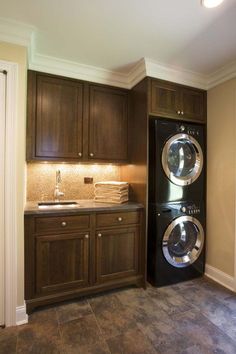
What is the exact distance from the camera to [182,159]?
2.36 meters

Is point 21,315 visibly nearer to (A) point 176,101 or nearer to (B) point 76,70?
(B) point 76,70

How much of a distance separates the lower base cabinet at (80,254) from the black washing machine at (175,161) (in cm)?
39

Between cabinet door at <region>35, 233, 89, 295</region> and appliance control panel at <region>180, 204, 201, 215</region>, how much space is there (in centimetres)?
Answer: 111

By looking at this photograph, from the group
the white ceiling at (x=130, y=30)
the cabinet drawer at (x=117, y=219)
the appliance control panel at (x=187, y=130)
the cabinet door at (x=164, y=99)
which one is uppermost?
the white ceiling at (x=130, y=30)

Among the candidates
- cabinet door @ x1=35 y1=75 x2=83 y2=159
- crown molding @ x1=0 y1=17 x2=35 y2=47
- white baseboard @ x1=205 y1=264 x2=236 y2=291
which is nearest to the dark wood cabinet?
cabinet door @ x1=35 y1=75 x2=83 y2=159

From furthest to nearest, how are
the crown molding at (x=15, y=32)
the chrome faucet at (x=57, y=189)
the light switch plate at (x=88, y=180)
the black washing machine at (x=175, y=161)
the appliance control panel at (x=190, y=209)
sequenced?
the light switch plate at (x=88, y=180) < the chrome faucet at (x=57, y=189) < the appliance control panel at (x=190, y=209) < the black washing machine at (x=175, y=161) < the crown molding at (x=15, y=32)

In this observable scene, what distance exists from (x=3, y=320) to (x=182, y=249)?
186cm

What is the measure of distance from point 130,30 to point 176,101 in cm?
93

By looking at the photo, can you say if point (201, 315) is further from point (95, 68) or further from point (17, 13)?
point (17, 13)

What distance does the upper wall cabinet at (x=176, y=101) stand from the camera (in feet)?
7.35

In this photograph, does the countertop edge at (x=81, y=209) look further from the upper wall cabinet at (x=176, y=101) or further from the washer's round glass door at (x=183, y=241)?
the upper wall cabinet at (x=176, y=101)

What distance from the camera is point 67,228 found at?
1.92 m

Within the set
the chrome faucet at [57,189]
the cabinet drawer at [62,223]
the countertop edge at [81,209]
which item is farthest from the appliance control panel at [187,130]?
the chrome faucet at [57,189]

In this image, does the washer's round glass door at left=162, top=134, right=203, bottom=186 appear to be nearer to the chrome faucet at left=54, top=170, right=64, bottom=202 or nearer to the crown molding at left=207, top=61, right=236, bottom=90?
the crown molding at left=207, top=61, right=236, bottom=90
